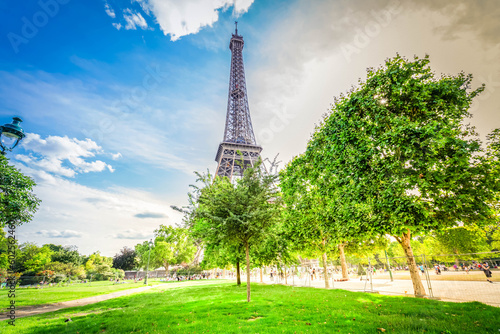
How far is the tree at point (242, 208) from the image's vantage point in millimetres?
10477

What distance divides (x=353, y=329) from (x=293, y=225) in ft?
39.8

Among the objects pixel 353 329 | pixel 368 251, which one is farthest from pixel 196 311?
pixel 368 251

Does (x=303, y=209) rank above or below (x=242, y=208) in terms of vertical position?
above

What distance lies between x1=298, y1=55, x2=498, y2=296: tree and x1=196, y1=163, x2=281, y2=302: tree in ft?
13.1

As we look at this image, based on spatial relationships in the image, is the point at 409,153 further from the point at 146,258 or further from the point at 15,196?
the point at 146,258

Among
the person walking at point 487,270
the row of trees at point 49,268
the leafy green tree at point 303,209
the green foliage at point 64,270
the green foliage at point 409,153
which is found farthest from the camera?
the green foliage at point 64,270

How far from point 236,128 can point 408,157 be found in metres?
47.5

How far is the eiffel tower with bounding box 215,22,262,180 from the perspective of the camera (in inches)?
1911

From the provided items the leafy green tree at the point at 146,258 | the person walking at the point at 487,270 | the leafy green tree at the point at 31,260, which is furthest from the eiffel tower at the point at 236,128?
the leafy green tree at the point at 31,260

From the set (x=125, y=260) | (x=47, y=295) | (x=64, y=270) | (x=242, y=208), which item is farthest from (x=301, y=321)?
(x=125, y=260)

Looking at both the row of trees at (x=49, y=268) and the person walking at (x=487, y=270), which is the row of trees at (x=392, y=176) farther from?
the row of trees at (x=49, y=268)

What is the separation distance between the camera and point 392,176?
377 inches

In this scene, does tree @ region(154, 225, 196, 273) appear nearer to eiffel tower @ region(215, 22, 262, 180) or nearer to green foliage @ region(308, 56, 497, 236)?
eiffel tower @ region(215, 22, 262, 180)

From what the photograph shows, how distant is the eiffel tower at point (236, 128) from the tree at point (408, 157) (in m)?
34.3
